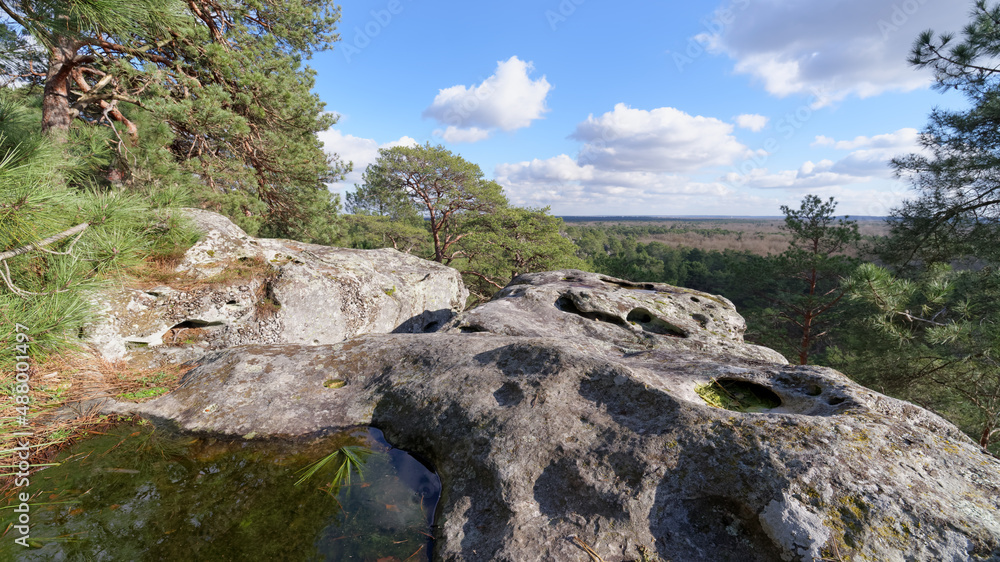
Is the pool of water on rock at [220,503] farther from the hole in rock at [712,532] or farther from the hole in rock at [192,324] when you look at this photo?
the hole in rock at [192,324]

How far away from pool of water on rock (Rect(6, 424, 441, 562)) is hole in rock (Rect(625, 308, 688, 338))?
18.8ft

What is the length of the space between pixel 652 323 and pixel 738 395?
383cm

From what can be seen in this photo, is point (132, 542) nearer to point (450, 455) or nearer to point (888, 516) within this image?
point (450, 455)

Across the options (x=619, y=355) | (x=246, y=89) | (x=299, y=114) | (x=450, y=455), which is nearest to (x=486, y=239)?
(x=299, y=114)

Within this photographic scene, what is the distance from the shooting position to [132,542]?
2.43m

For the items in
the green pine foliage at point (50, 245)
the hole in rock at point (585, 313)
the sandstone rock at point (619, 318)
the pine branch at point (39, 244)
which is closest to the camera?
the pine branch at point (39, 244)

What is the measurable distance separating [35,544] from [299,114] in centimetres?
1130

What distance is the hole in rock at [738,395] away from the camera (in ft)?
12.5

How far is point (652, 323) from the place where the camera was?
7.75 meters

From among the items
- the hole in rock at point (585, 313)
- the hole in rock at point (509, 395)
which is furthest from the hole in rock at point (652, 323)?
the hole in rock at point (509, 395)

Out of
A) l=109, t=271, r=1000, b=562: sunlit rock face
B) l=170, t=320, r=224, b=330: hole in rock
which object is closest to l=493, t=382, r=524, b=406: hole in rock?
l=109, t=271, r=1000, b=562: sunlit rock face

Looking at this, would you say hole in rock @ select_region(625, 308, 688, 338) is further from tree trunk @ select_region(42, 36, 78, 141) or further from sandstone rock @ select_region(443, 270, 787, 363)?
tree trunk @ select_region(42, 36, 78, 141)

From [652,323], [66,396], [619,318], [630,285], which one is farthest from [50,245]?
[630,285]

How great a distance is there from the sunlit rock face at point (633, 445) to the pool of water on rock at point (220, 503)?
284 mm
